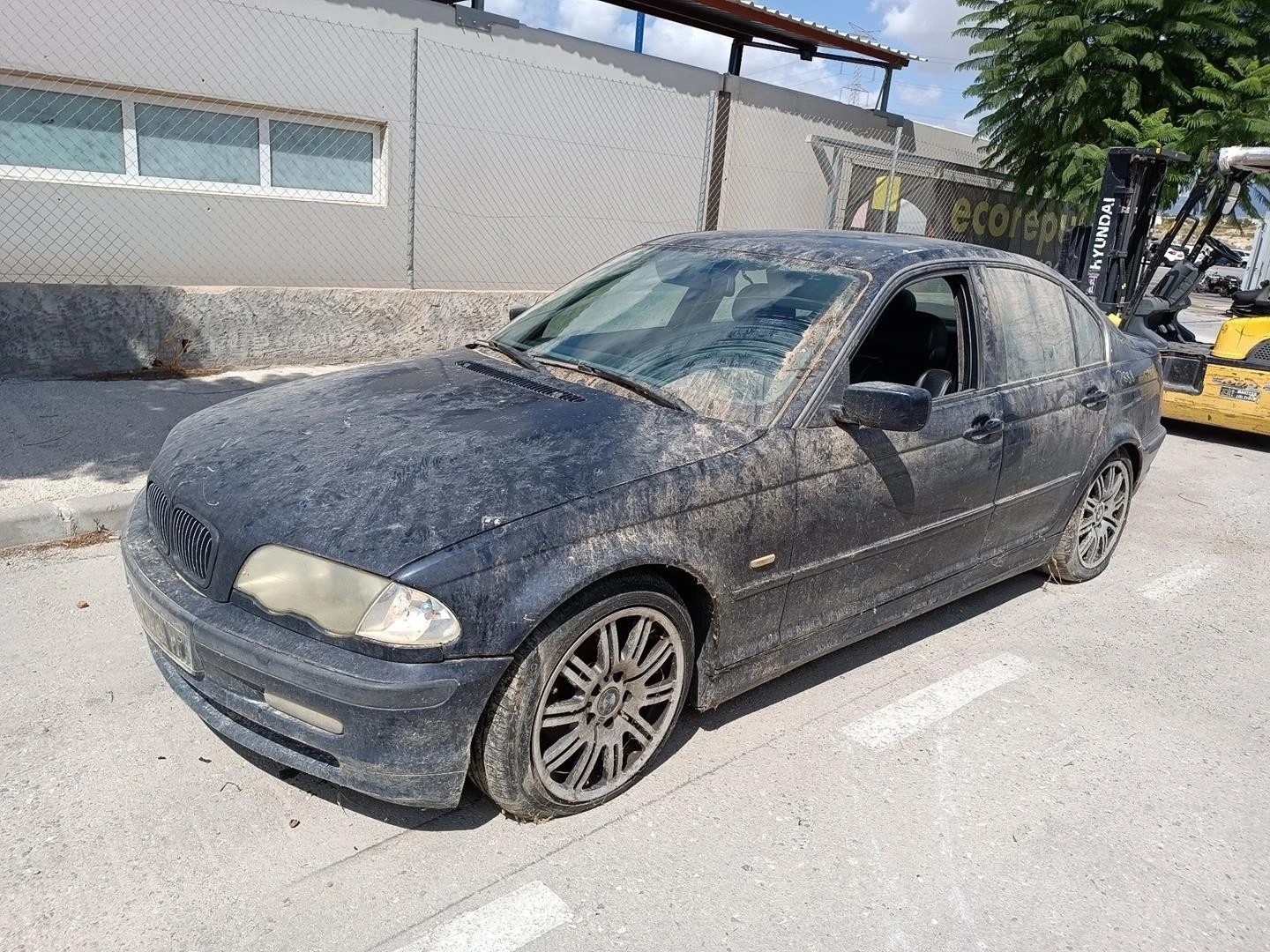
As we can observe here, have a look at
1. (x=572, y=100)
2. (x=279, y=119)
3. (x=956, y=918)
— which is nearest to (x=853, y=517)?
(x=956, y=918)

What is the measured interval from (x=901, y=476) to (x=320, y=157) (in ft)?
22.0

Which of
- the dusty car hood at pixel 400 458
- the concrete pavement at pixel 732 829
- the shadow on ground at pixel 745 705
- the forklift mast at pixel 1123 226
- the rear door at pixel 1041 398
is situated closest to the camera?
the concrete pavement at pixel 732 829

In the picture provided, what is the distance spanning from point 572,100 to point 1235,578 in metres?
7.19

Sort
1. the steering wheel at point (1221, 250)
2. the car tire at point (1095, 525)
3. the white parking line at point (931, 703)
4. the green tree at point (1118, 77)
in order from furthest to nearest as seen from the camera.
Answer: the green tree at point (1118, 77), the steering wheel at point (1221, 250), the car tire at point (1095, 525), the white parking line at point (931, 703)

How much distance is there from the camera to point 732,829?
3105 millimetres

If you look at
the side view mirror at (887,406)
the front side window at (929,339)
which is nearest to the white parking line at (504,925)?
the side view mirror at (887,406)

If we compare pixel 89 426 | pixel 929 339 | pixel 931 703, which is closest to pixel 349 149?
pixel 89 426

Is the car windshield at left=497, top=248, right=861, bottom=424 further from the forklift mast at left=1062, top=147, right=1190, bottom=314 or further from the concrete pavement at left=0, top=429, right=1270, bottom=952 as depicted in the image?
the forklift mast at left=1062, top=147, right=1190, bottom=314

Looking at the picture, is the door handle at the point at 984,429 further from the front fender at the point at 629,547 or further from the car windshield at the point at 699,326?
the front fender at the point at 629,547

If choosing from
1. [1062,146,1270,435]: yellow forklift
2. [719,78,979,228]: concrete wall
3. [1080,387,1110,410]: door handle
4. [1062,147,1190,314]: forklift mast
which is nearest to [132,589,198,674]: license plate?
[1080,387,1110,410]: door handle

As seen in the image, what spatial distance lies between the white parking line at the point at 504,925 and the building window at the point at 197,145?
7.03 metres

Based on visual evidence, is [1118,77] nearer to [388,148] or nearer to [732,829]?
A: [388,148]

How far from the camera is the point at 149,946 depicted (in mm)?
2475

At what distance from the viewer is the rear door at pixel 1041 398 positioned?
4.37 metres
